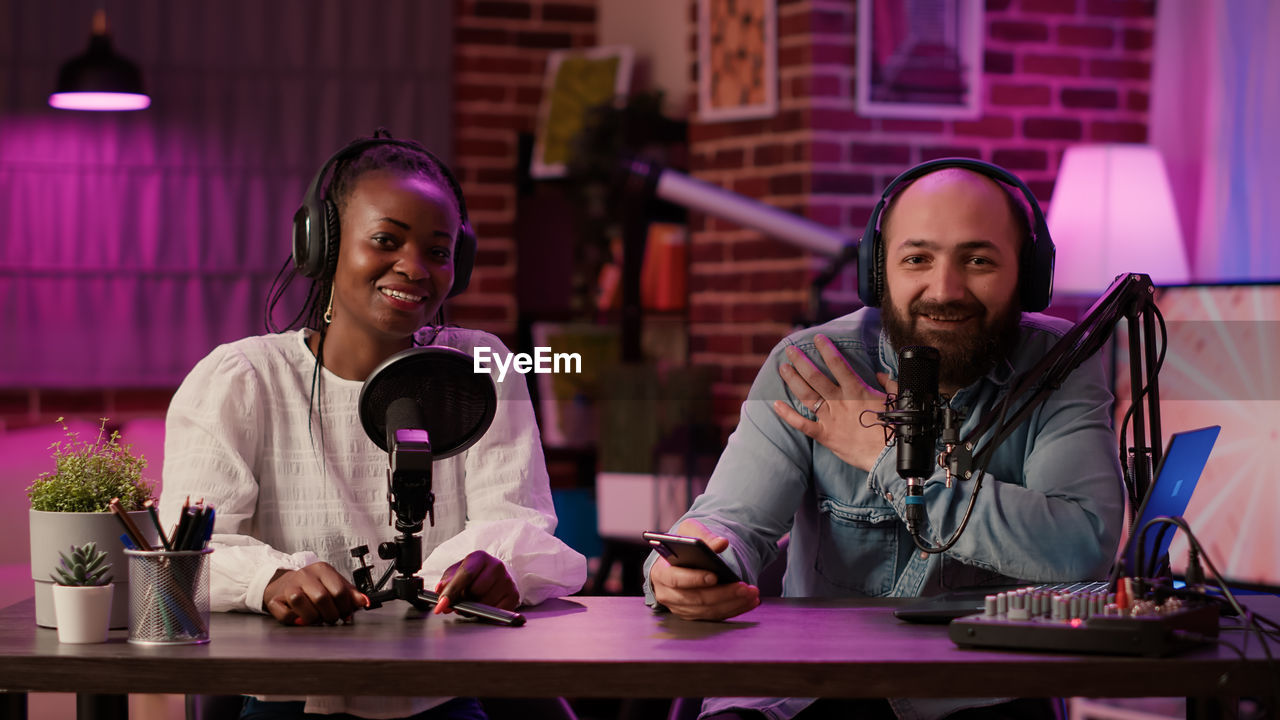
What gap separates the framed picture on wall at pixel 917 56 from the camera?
11.5 feet

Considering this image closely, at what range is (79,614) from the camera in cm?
134

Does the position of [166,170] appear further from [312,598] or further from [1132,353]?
[1132,353]

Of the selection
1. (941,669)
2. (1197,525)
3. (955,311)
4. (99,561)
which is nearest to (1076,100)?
(1197,525)

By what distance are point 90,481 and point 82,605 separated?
168 millimetres

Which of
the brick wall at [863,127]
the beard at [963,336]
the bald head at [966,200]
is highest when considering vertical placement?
the brick wall at [863,127]

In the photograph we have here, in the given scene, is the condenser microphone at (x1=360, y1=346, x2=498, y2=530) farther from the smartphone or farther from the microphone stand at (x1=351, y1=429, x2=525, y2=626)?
the smartphone

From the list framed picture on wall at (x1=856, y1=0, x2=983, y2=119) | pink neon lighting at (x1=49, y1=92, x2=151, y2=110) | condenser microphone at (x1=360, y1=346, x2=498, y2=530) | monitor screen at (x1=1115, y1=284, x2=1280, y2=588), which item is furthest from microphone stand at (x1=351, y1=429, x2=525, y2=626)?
pink neon lighting at (x1=49, y1=92, x2=151, y2=110)

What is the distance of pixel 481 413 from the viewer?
5.24 ft

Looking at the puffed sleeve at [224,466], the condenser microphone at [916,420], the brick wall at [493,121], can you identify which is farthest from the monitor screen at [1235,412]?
the brick wall at [493,121]

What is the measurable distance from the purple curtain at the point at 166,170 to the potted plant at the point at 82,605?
10.4 feet

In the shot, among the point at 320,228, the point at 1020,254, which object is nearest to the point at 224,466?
the point at 320,228

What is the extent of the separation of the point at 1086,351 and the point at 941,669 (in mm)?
497

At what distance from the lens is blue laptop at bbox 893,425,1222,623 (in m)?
1.41

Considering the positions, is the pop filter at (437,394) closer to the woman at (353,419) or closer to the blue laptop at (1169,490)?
the woman at (353,419)
